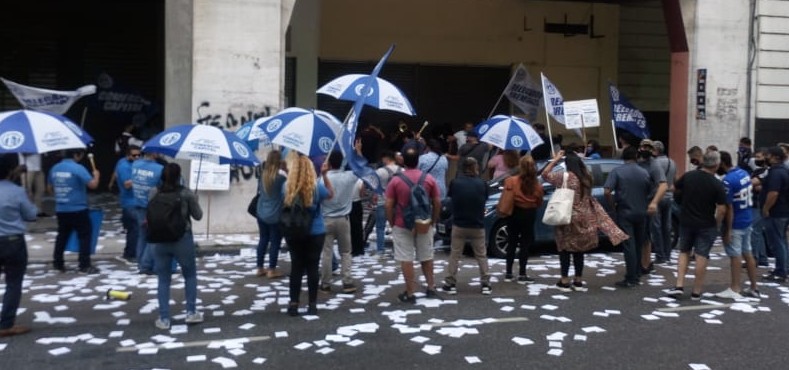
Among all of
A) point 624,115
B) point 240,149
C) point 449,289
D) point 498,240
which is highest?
point 624,115

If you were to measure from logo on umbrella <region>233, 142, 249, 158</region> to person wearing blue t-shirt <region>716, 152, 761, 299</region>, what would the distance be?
5.83 m

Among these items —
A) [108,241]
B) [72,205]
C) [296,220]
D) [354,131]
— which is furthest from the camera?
[108,241]

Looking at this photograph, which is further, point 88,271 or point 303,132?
point 88,271

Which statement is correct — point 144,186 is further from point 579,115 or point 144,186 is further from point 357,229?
point 579,115

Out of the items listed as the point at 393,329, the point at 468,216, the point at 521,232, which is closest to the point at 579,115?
the point at 521,232

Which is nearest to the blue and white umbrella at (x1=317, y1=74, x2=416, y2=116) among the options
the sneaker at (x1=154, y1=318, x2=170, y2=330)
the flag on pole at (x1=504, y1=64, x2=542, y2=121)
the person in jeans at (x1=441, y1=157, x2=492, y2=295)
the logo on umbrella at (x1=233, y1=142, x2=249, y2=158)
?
the person in jeans at (x1=441, y1=157, x2=492, y2=295)

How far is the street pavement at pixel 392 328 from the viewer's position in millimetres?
6816

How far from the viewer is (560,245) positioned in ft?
32.1

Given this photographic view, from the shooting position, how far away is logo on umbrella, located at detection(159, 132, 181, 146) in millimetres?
9422

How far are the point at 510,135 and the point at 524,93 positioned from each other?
17.4 feet

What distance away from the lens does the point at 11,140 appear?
838 cm

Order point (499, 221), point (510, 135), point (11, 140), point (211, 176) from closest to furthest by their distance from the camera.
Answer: point (11, 140)
point (499, 221)
point (510, 135)
point (211, 176)

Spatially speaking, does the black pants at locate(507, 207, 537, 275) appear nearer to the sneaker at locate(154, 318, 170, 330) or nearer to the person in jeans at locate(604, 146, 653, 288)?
the person in jeans at locate(604, 146, 653, 288)

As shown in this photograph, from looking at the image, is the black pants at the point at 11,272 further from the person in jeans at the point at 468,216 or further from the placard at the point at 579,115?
the placard at the point at 579,115
